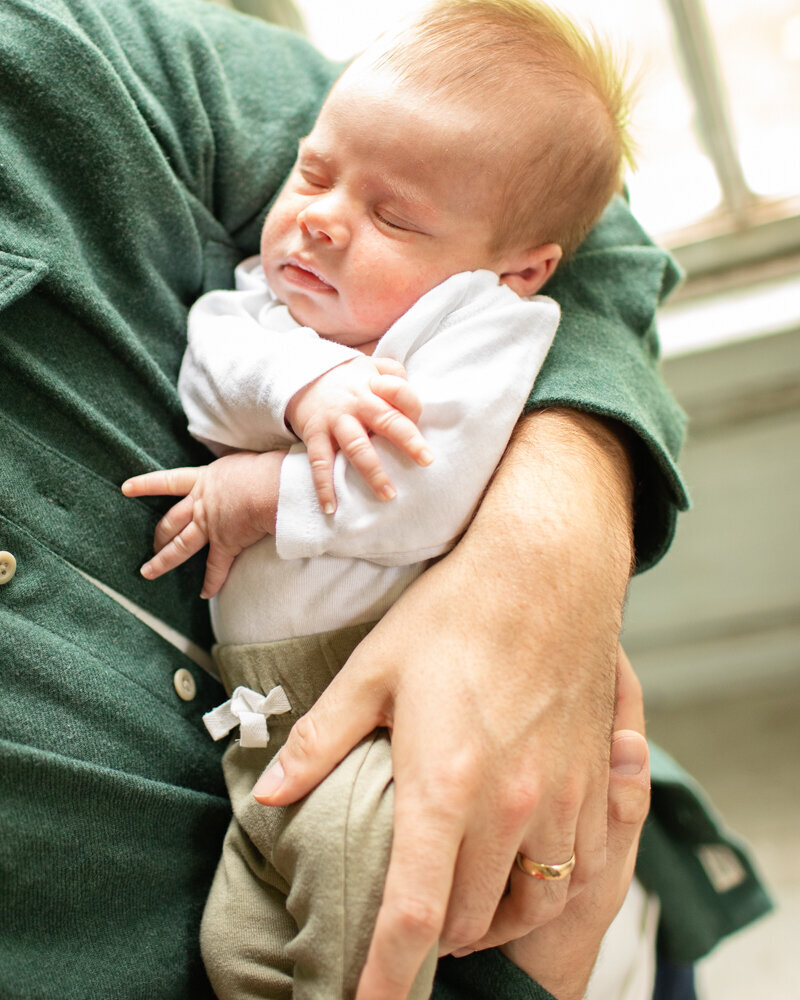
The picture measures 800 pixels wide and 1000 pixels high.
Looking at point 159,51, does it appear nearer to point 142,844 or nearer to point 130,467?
point 130,467

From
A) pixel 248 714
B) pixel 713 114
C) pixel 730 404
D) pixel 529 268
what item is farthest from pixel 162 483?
pixel 713 114

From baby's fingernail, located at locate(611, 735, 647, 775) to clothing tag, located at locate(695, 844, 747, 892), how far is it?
456 millimetres

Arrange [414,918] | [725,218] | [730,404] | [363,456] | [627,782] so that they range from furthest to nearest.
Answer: [725,218], [730,404], [627,782], [363,456], [414,918]

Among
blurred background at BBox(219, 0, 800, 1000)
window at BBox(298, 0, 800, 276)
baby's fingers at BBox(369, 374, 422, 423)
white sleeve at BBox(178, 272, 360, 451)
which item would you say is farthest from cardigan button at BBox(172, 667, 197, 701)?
window at BBox(298, 0, 800, 276)

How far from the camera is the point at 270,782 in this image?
0.73 metres

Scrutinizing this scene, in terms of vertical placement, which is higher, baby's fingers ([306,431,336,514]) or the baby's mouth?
the baby's mouth

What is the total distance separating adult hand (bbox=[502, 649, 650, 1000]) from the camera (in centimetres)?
82

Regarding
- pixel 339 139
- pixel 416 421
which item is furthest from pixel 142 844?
pixel 339 139

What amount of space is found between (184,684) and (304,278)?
451 millimetres

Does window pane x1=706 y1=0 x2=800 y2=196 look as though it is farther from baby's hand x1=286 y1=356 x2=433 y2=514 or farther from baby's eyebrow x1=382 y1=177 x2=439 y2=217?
baby's hand x1=286 y1=356 x2=433 y2=514

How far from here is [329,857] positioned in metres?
0.67

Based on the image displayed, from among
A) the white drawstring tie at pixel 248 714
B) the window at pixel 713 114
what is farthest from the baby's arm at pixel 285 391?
the window at pixel 713 114

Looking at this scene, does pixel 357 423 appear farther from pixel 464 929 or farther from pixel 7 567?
pixel 464 929

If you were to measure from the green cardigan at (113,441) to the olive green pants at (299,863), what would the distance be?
0.05 metres
